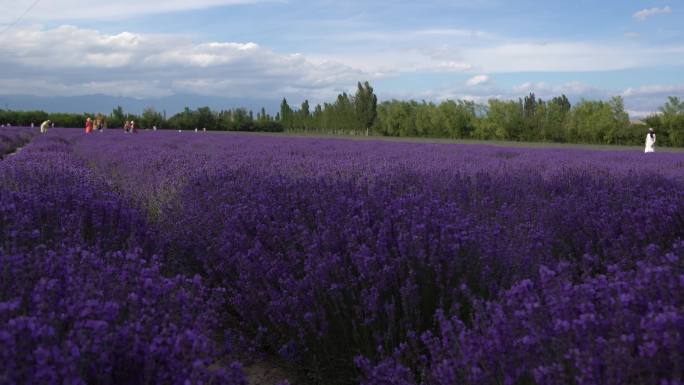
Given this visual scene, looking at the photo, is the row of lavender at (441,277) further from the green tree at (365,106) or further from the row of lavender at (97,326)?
the green tree at (365,106)

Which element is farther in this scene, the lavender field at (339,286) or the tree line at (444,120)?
the tree line at (444,120)

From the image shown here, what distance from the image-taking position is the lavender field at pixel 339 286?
159cm

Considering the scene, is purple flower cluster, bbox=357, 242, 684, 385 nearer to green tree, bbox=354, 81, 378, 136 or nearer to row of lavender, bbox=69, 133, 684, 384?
row of lavender, bbox=69, 133, 684, 384

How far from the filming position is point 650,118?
4312 cm

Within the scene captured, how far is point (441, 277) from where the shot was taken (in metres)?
2.82

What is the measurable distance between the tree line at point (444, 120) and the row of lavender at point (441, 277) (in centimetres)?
4055

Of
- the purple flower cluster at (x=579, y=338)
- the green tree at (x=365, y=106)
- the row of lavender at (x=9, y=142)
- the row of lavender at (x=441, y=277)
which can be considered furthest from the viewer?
the green tree at (x=365, y=106)

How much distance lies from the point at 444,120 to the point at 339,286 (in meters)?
52.4

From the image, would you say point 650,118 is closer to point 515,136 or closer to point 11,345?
point 515,136

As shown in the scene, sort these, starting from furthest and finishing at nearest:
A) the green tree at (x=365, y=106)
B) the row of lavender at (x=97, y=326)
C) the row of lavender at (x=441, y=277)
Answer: the green tree at (x=365, y=106)
the row of lavender at (x=441, y=277)
the row of lavender at (x=97, y=326)

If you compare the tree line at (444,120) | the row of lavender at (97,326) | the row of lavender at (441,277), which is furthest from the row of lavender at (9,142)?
the tree line at (444,120)

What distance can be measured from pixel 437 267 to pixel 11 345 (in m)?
1.82

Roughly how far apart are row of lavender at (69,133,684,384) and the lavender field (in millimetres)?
11

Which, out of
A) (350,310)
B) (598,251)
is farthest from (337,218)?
(598,251)
